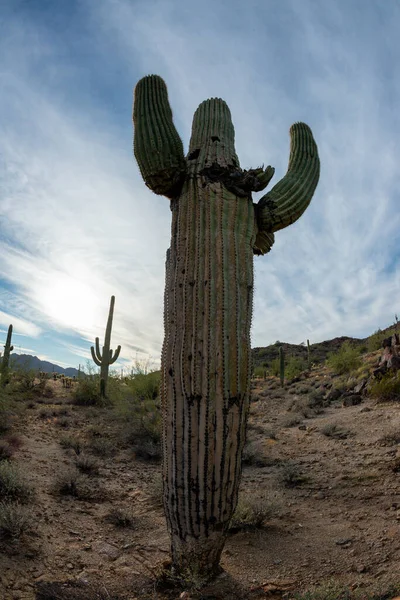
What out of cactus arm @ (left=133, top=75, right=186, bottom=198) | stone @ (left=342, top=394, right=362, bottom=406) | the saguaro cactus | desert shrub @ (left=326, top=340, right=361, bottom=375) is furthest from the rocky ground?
desert shrub @ (left=326, top=340, right=361, bottom=375)

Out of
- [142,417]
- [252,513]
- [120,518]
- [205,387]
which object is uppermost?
[205,387]

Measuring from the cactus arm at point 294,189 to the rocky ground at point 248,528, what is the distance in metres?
3.45

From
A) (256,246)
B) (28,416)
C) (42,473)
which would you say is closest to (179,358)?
(256,246)

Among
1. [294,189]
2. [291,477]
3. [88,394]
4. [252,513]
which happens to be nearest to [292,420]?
[291,477]

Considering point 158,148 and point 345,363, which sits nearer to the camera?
point 158,148

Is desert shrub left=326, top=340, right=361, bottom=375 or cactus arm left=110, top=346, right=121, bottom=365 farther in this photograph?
desert shrub left=326, top=340, right=361, bottom=375

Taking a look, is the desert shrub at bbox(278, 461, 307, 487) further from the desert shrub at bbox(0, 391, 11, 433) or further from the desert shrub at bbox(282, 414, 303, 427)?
the desert shrub at bbox(0, 391, 11, 433)

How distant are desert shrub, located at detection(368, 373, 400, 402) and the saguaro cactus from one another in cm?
784

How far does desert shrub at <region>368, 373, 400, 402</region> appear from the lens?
10907mm

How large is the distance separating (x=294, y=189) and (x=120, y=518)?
475 cm

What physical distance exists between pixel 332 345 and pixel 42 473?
39.2 m

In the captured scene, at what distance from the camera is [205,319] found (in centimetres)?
381

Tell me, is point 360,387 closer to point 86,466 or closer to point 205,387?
point 86,466

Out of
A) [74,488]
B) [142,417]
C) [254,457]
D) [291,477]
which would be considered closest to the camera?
[74,488]
